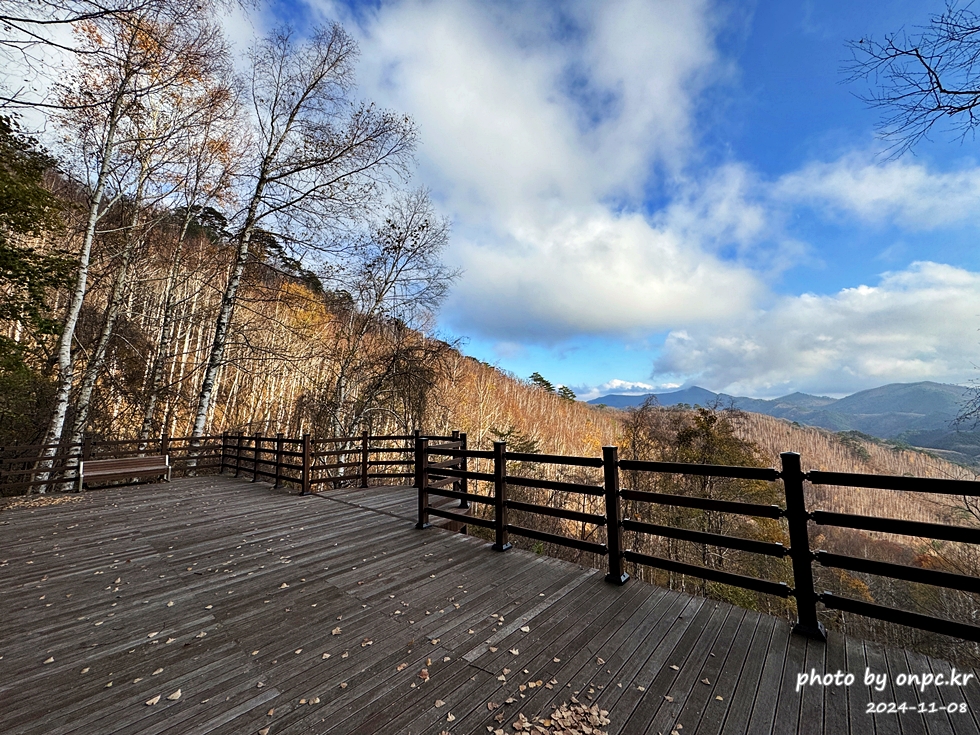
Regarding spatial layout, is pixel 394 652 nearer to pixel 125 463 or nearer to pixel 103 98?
pixel 125 463

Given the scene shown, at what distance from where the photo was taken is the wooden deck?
6.44ft

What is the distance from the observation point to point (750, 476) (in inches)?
114

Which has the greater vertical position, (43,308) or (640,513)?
(43,308)

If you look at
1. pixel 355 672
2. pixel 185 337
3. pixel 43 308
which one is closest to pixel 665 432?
pixel 355 672

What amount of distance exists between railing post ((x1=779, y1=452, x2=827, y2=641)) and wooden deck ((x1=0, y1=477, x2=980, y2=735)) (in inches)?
5.3

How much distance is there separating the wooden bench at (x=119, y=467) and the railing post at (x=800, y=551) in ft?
38.0

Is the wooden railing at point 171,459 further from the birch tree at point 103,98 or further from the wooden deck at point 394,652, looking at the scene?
the wooden deck at point 394,652

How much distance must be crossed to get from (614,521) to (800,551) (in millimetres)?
1314

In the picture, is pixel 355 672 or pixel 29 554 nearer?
pixel 355 672

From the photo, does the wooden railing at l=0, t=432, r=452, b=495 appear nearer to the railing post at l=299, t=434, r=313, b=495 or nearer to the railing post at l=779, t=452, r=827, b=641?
the railing post at l=299, t=434, r=313, b=495

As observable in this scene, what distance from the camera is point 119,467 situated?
836cm

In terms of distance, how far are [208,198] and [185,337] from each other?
321 inches

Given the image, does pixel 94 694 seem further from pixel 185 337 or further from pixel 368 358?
pixel 185 337

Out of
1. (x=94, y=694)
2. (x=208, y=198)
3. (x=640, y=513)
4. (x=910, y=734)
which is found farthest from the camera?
(x=640, y=513)
